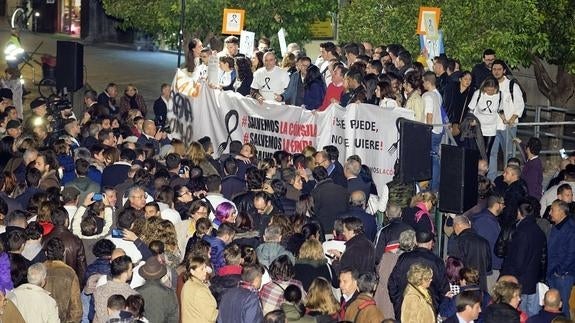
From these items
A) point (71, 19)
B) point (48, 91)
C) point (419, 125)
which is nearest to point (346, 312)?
point (419, 125)

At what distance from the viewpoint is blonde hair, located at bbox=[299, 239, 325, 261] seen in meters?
13.7

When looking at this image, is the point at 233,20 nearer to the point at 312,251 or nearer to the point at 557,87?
the point at 557,87

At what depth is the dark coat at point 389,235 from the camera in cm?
1477

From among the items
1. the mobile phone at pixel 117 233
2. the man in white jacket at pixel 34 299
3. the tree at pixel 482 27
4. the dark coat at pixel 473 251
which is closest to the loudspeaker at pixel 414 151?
the dark coat at pixel 473 251

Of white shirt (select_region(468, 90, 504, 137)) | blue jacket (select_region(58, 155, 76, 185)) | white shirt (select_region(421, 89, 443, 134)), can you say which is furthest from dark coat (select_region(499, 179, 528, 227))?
blue jacket (select_region(58, 155, 76, 185))

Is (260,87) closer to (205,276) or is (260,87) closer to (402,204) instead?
(402,204)

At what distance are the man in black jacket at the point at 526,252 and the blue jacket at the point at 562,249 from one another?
1.16 feet

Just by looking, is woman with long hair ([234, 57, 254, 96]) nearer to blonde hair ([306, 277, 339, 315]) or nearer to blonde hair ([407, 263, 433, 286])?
blonde hair ([407, 263, 433, 286])

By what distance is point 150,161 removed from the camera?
17844 millimetres

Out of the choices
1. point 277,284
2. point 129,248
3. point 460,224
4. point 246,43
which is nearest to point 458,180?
point 460,224

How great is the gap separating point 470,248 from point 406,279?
1.21 m

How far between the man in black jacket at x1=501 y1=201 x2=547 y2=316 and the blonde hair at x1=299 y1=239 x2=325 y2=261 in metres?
2.46

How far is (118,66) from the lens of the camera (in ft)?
131

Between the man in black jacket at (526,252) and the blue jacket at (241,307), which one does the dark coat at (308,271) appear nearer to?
the blue jacket at (241,307)
